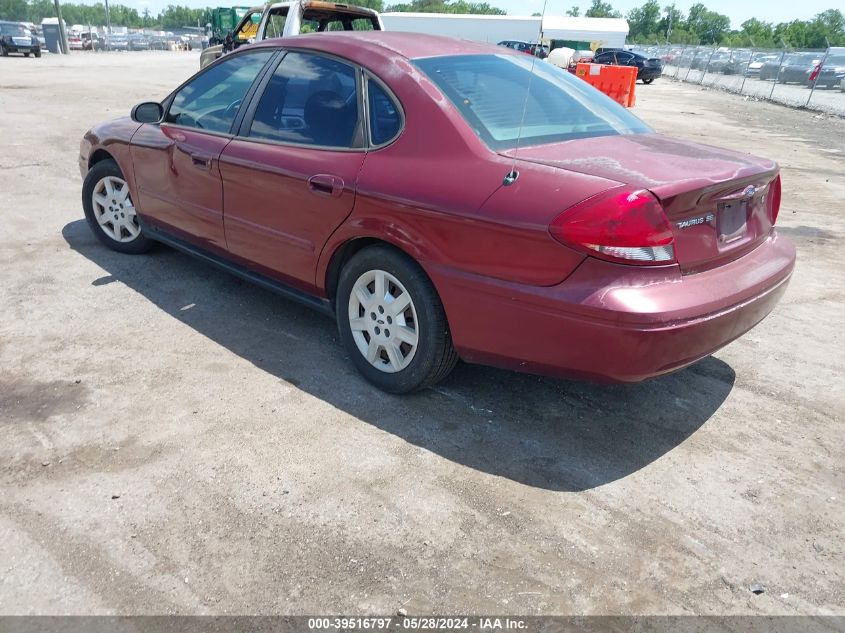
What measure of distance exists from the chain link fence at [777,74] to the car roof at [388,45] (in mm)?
20461

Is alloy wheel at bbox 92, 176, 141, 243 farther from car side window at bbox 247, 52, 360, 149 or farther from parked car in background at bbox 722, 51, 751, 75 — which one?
parked car in background at bbox 722, 51, 751, 75

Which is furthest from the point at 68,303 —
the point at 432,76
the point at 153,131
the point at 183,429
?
the point at 432,76

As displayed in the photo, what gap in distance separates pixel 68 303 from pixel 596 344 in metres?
3.51

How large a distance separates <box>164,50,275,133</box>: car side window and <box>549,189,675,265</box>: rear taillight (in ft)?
7.64

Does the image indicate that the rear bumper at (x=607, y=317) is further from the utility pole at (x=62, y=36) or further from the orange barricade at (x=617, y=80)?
the utility pole at (x=62, y=36)

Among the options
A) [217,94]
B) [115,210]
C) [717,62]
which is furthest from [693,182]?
[717,62]

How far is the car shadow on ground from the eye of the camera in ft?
9.96

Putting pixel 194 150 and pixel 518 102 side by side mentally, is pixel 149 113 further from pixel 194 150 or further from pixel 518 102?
pixel 518 102

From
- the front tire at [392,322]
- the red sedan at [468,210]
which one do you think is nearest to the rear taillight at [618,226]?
the red sedan at [468,210]

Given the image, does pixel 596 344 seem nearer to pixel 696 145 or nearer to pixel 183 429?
pixel 696 145

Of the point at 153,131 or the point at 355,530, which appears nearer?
the point at 355,530

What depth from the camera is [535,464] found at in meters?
2.99

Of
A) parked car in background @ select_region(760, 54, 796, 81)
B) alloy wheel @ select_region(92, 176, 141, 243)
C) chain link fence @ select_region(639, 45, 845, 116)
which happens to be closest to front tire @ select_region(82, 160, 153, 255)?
alloy wheel @ select_region(92, 176, 141, 243)

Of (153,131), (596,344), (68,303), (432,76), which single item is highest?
(432,76)
